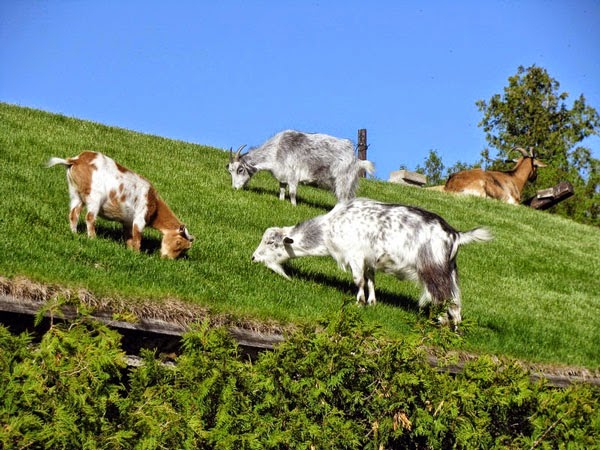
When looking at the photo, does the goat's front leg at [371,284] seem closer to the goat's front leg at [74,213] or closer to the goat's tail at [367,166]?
the goat's front leg at [74,213]

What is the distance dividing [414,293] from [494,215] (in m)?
12.6

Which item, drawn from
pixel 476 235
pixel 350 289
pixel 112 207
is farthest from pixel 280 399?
pixel 350 289

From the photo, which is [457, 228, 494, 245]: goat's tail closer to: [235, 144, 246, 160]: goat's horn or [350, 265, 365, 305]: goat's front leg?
[350, 265, 365, 305]: goat's front leg

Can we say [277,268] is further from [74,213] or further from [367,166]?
[367,166]

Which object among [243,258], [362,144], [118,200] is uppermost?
[362,144]

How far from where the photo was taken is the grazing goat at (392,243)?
1030cm

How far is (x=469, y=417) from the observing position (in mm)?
6090

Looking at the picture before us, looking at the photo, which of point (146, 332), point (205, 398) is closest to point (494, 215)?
point (146, 332)

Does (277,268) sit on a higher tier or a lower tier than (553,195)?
lower

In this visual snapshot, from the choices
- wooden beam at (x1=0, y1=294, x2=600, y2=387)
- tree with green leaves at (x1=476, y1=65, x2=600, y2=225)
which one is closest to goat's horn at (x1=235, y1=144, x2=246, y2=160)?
wooden beam at (x1=0, y1=294, x2=600, y2=387)

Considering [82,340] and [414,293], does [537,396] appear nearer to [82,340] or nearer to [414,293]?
[82,340]

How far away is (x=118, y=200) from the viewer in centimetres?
1070

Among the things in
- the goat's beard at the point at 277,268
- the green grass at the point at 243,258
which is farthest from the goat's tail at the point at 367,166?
the goat's beard at the point at 277,268

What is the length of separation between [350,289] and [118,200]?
399cm
